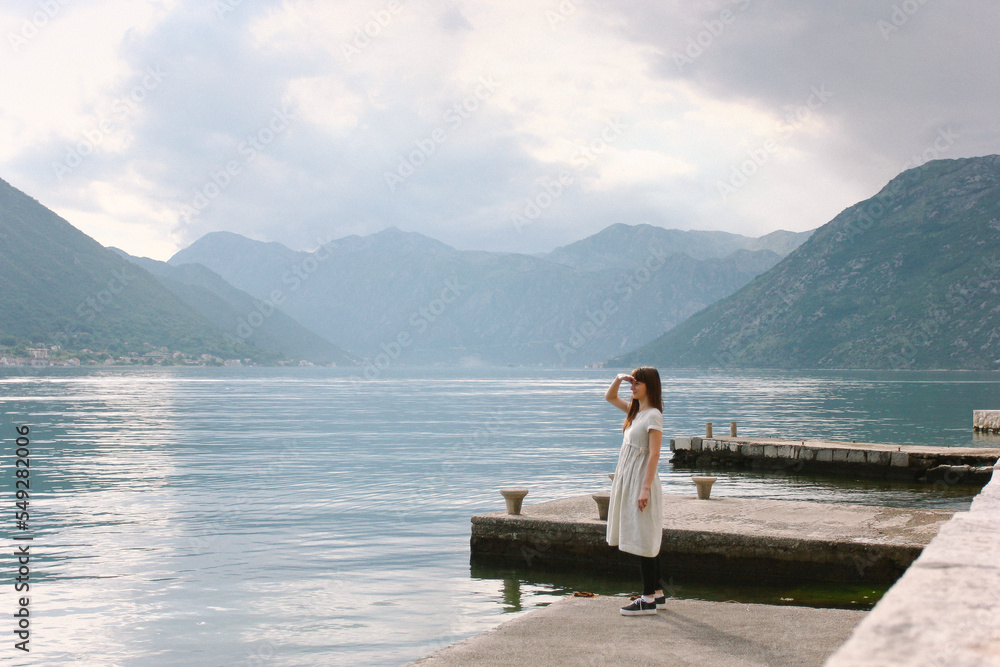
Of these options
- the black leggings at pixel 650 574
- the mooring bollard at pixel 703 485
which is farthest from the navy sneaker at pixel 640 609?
the mooring bollard at pixel 703 485

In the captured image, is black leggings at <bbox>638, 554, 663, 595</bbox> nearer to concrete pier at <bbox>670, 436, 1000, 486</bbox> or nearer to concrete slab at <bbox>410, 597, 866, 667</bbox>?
concrete slab at <bbox>410, 597, 866, 667</bbox>

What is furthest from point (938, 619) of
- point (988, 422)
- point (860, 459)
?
point (988, 422)

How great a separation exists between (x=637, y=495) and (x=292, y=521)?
51.8 ft

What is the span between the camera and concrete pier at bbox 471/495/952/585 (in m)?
14.5

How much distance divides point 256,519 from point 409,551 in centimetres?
667

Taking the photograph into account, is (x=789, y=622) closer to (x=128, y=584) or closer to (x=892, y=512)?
(x=892, y=512)

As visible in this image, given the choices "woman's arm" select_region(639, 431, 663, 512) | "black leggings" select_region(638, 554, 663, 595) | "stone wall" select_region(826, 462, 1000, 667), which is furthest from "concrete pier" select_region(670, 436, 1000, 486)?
"stone wall" select_region(826, 462, 1000, 667)

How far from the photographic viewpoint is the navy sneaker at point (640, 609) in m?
10.0

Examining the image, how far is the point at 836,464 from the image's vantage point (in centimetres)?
3600

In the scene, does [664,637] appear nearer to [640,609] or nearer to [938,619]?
[640,609]

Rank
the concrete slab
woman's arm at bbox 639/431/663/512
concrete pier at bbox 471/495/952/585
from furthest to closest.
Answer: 1. concrete pier at bbox 471/495/952/585
2. woman's arm at bbox 639/431/663/512
3. the concrete slab

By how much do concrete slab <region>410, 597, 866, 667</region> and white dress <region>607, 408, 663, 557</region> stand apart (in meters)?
0.84

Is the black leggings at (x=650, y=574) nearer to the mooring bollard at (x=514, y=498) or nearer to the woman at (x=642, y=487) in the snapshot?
the woman at (x=642, y=487)

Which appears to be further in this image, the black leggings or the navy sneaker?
the black leggings
